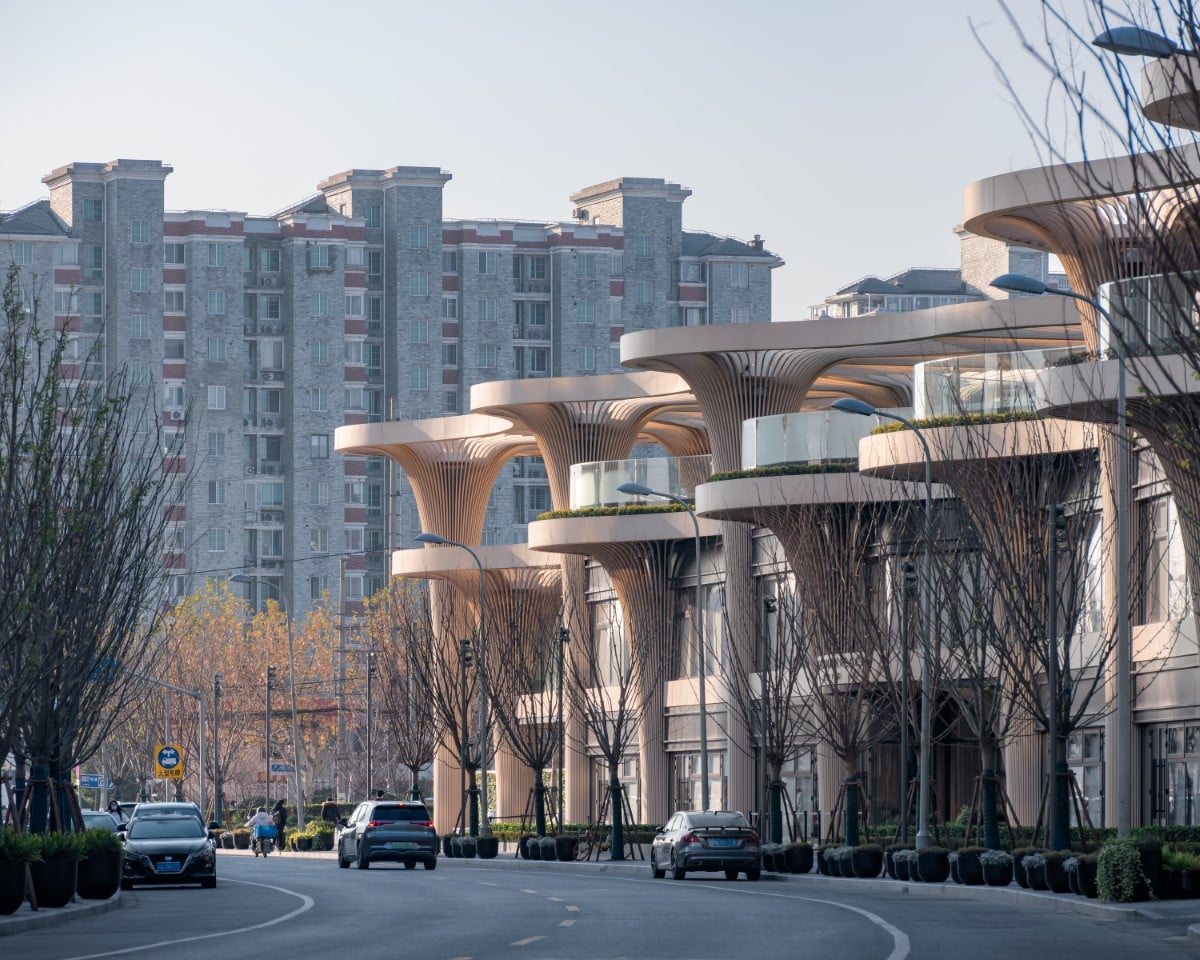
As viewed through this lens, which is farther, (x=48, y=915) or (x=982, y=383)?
(x=982, y=383)

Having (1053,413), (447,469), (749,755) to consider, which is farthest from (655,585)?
(1053,413)

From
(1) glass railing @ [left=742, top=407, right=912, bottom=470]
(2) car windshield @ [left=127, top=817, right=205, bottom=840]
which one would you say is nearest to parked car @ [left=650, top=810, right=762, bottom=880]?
(2) car windshield @ [left=127, top=817, right=205, bottom=840]

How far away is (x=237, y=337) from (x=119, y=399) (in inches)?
4392

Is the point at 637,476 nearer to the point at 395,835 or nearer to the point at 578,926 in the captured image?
the point at 395,835

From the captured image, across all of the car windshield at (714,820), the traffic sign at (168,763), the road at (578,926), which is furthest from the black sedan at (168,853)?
the traffic sign at (168,763)

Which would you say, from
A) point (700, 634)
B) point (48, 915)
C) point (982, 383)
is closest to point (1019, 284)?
point (48, 915)

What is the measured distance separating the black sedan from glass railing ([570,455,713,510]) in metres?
25.4

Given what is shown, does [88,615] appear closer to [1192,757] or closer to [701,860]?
[701,860]

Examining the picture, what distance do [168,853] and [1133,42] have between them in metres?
26.7

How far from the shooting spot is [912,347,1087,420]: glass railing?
45.6m

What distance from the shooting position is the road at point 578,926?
22609 millimetres

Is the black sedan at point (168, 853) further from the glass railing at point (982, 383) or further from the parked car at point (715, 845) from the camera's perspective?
the glass railing at point (982, 383)

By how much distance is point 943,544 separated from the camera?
45.8m

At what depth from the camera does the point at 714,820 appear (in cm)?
4497
